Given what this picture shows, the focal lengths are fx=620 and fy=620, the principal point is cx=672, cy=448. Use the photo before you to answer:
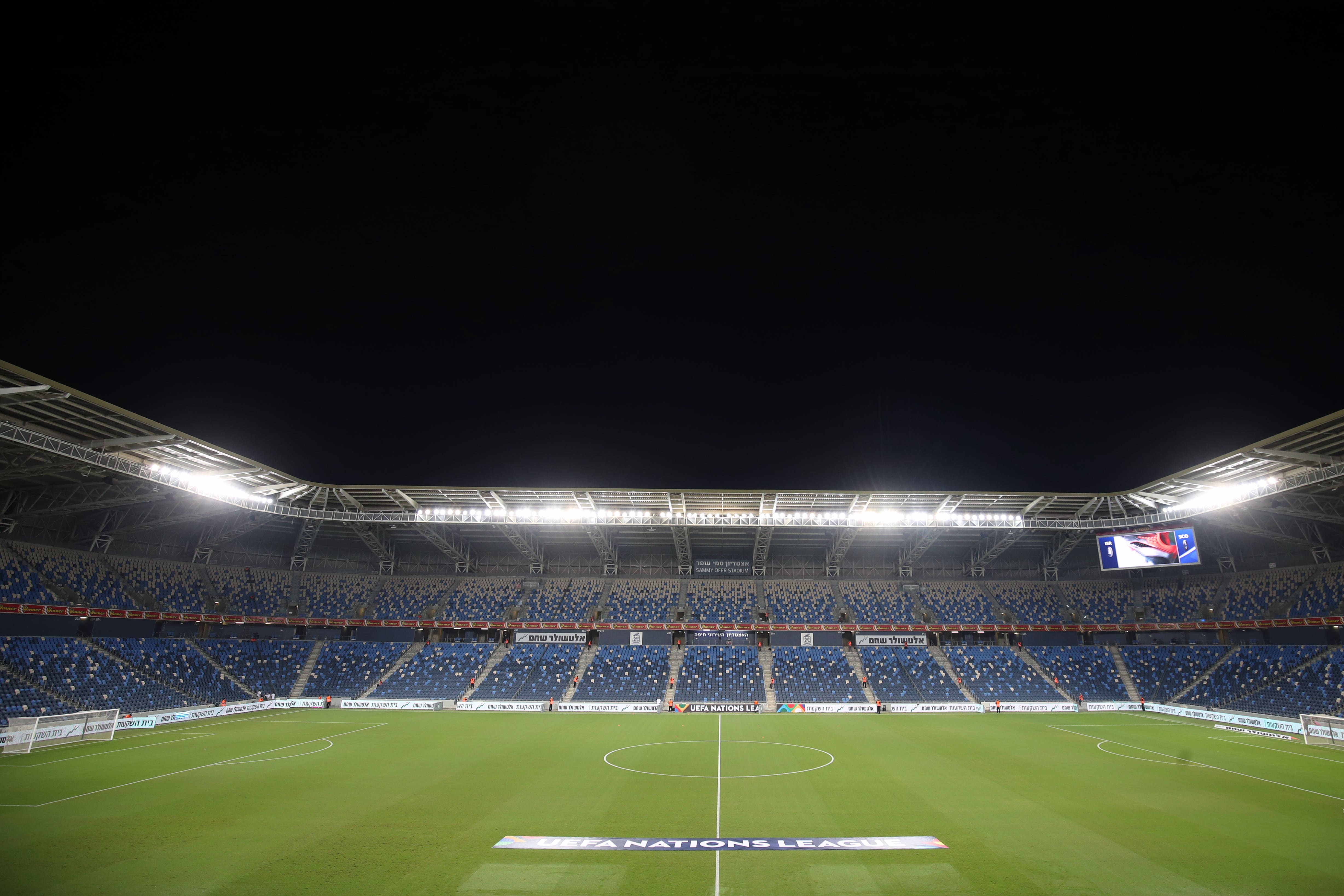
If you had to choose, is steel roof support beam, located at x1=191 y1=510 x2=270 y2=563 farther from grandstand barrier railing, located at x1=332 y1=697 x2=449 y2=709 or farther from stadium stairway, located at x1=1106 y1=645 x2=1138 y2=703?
stadium stairway, located at x1=1106 y1=645 x2=1138 y2=703

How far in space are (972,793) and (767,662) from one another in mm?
31959

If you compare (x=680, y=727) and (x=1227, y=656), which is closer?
(x=680, y=727)

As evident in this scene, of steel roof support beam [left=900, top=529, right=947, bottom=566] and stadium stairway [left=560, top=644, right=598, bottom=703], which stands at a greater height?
steel roof support beam [left=900, top=529, right=947, bottom=566]

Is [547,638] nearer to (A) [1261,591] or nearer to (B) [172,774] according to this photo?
(B) [172,774]

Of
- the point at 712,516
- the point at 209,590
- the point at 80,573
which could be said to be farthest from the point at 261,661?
the point at 712,516

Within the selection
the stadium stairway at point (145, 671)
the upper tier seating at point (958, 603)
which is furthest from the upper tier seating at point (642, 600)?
the stadium stairway at point (145, 671)

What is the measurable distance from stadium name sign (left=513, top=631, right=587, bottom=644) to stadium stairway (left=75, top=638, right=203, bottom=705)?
842 inches

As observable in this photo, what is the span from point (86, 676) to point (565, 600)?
3071cm

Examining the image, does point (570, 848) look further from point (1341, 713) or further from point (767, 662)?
point (1341, 713)

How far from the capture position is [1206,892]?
438 inches

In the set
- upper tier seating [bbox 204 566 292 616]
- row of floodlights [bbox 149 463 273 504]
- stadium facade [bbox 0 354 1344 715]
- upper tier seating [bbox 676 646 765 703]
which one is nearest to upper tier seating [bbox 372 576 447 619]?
stadium facade [bbox 0 354 1344 715]

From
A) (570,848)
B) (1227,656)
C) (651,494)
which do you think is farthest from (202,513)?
(1227,656)

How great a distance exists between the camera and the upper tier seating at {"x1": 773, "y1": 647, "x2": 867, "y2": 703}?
45.1 metres

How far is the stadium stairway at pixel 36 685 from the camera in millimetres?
32562
